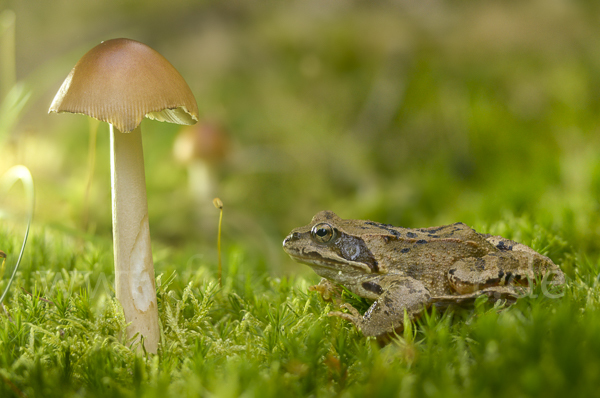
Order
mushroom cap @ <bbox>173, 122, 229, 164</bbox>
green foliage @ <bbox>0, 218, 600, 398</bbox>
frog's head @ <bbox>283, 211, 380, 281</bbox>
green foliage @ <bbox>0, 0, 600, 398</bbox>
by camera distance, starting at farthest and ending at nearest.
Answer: mushroom cap @ <bbox>173, 122, 229, 164</bbox> < frog's head @ <bbox>283, 211, 380, 281</bbox> < green foliage @ <bbox>0, 0, 600, 398</bbox> < green foliage @ <bbox>0, 218, 600, 398</bbox>

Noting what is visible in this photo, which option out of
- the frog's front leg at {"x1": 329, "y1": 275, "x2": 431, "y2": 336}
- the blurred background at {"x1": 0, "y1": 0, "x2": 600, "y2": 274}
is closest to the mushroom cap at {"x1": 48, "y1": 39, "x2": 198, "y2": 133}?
the frog's front leg at {"x1": 329, "y1": 275, "x2": 431, "y2": 336}

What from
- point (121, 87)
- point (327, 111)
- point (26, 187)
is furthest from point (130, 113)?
point (327, 111)

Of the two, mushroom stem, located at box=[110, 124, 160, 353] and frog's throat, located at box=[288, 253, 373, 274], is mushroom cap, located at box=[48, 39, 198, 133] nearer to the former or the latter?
mushroom stem, located at box=[110, 124, 160, 353]

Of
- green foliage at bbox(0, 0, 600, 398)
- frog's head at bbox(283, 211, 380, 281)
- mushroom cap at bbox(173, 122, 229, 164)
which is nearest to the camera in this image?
green foliage at bbox(0, 0, 600, 398)

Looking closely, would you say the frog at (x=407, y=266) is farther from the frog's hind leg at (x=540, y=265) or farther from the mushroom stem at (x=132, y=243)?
the mushroom stem at (x=132, y=243)

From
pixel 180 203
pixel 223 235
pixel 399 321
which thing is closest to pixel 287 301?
pixel 399 321

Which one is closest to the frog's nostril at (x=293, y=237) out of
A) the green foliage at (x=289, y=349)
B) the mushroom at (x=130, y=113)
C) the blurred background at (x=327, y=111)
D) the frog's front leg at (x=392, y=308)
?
the green foliage at (x=289, y=349)
